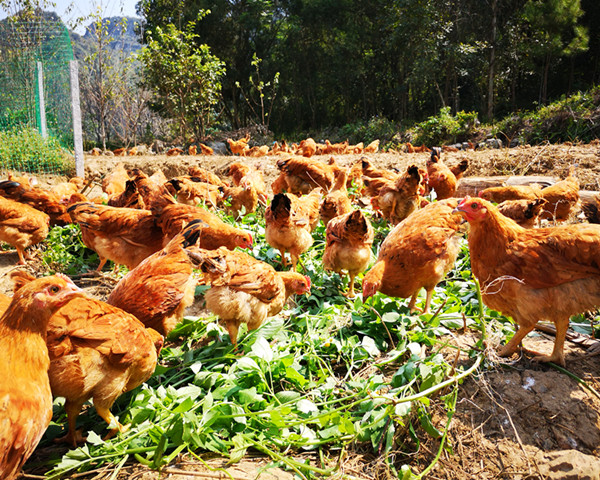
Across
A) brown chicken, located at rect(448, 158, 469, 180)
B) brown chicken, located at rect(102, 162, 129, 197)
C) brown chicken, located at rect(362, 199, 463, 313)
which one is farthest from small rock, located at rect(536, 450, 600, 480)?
brown chicken, located at rect(102, 162, 129, 197)

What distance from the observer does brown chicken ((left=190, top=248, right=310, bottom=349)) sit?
3234 millimetres

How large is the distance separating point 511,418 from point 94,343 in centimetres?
283

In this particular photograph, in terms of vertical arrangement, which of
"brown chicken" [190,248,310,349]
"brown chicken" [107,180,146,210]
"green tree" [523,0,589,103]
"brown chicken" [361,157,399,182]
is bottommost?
"brown chicken" [190,248,310,349]

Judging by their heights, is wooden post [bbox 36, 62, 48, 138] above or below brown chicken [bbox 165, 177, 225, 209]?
above

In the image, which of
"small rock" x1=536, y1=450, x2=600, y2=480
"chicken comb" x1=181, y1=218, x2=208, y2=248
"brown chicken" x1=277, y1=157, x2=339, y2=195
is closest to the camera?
"small rock" x1=536, y1=450, x2=600, y2=480

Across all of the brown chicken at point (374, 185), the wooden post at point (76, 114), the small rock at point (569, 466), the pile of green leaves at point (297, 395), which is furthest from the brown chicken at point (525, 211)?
the wooden post at point (76, 114)

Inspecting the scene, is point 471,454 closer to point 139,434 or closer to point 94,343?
point 139,434

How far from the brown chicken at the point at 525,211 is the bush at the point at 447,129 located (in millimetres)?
13781

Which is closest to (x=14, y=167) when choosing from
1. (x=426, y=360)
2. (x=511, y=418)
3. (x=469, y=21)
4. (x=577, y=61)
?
(x=426, y=360)

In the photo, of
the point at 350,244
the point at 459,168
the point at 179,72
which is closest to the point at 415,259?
the point at 350,244

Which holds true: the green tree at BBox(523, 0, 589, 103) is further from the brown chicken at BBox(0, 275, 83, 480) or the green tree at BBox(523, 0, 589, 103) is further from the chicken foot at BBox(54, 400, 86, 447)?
the chicken foot at BBox(54, 400, 86, 447)

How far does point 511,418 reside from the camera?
253 cm

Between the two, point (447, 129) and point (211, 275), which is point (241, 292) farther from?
point (447, 129)

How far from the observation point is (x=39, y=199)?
6.32m
